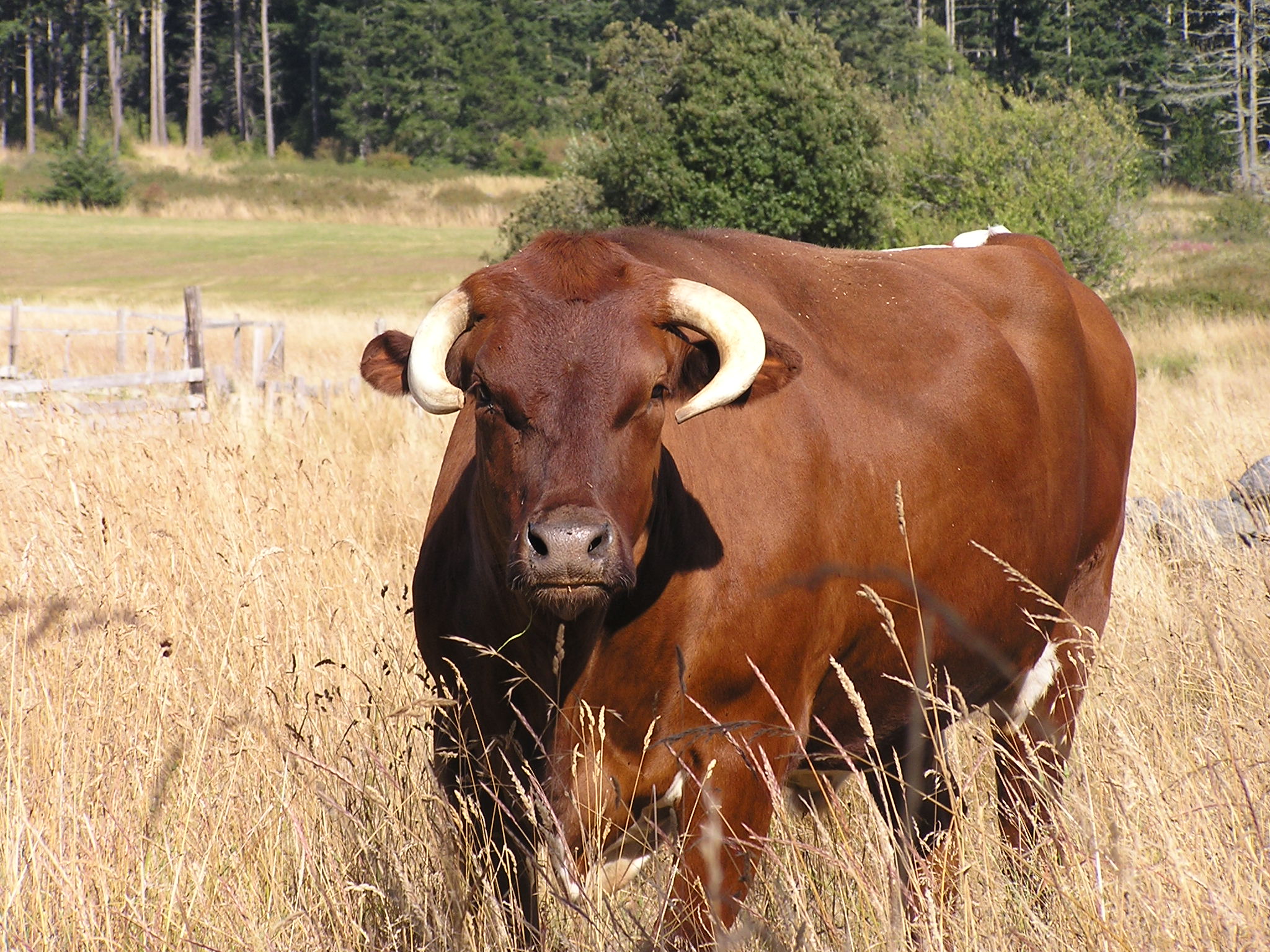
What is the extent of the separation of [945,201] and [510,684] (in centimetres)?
2438

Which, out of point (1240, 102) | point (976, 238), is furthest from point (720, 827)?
point (1240, 102)

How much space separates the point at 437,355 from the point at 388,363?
441mm

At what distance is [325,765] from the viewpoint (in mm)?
2461

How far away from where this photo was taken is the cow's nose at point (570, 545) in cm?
217

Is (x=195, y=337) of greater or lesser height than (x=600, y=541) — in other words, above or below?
below

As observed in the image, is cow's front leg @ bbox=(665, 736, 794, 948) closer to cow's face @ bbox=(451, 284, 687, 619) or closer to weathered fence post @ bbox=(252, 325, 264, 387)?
cow's face @ bbox=(451, 284, 687, 619)

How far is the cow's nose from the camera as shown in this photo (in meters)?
2.17

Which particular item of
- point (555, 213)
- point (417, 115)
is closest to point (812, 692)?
point (555, 213)

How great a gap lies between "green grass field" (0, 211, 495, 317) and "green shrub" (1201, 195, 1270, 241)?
72.1ft

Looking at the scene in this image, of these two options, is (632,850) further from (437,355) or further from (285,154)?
(285,154)

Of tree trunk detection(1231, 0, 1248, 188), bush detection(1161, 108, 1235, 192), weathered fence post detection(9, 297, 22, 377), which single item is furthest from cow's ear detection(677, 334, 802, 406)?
bush detection(1161, 108, 1235, 192)

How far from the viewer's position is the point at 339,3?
238 feet

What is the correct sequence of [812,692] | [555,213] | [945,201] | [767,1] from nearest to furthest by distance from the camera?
[812,692] → [945,201] → [555,213] → [767,1]

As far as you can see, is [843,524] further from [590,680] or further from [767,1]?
[767,1]
